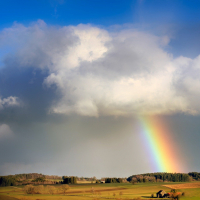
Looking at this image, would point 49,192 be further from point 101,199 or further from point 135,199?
point 135,199

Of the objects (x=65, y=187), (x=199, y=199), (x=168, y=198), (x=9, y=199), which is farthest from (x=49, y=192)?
(x=199, y=199)

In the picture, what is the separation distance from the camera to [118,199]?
105 meters

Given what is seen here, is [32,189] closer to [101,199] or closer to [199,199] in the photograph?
[101,199]

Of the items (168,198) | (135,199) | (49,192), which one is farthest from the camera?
(49,192)

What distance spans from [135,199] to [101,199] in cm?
1504

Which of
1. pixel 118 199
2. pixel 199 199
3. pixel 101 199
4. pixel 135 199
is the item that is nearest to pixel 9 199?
pixel 101 199

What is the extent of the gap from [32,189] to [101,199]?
5885 cm

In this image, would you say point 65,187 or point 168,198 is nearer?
point 168,198

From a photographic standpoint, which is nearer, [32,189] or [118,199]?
[118,199]

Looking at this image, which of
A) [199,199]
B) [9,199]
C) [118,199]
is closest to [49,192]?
[9,199]

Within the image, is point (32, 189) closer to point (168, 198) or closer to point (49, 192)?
point (49, 192)

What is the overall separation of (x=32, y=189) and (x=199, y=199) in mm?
94986

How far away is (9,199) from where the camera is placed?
341 ft

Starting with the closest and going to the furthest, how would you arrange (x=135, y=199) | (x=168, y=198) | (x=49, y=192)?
(x=135, y=199) < (x=168, y=198) < (x=49, y=192)
